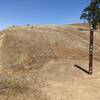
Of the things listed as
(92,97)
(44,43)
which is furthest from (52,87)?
(44,43)

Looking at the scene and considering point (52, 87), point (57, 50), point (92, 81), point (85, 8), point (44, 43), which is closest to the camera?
point (52, 87)

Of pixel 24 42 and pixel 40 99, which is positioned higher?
pixel 24 42

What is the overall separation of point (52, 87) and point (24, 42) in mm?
11111

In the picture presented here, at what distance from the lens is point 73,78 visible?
16141mm

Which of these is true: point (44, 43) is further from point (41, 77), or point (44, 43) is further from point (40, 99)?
point (40, 99)

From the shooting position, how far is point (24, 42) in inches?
984

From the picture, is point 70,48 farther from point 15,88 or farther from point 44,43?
point 15,88

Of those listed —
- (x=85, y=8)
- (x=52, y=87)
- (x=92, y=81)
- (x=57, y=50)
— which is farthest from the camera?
(x=85, y=8)

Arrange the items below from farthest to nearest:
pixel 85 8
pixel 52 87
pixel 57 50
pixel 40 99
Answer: pixel 85 8
pixel 57 50
pixel 52 87
pixel 40 99

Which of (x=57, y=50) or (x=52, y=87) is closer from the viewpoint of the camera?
(x=52, y=87)

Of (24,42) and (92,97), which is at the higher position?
(24,42)

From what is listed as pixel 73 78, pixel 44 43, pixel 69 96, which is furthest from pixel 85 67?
pixel 44 43

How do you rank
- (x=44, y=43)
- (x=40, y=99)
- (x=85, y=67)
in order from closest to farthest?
(x=40, y=99)
(x=85, y=67)
(x=44, y=43)

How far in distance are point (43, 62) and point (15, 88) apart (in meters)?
5.18
